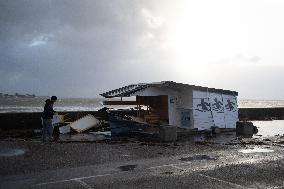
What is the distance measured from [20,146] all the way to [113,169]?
7015mm

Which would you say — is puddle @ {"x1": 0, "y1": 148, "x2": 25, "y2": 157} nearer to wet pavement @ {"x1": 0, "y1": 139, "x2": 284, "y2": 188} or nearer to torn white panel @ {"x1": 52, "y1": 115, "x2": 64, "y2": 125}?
wet pavement @ {"x1": 0, "y1": 139, "x2": 284, "y2": 188}

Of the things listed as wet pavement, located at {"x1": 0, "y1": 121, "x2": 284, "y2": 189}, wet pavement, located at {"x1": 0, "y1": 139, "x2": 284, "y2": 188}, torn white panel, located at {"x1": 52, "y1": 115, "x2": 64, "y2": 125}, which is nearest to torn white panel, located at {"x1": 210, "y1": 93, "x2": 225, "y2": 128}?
wet pavement, located at {"x1": 0, "y1": 121, "x2": 284, "y2": 189}

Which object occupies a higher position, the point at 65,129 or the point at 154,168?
the point at 65,129

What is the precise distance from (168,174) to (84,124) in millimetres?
14608

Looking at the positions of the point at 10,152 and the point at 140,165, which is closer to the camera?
the point at 140,165

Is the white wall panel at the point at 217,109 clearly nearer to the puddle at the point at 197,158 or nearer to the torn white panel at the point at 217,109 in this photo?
the torn white panel at the point at 217,109

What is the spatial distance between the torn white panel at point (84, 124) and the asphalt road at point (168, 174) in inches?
454

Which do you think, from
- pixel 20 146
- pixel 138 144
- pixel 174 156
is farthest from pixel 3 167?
pixel 138 144

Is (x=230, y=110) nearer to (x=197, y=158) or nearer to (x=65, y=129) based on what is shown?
(x=65, y=129)

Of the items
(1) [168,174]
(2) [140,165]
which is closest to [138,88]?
(2) [140,165]

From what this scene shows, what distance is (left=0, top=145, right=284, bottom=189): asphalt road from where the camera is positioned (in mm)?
8844

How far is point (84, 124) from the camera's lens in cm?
2381

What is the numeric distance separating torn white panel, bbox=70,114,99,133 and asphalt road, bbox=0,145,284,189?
37.9 ft

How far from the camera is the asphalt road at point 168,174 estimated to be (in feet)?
29.0
